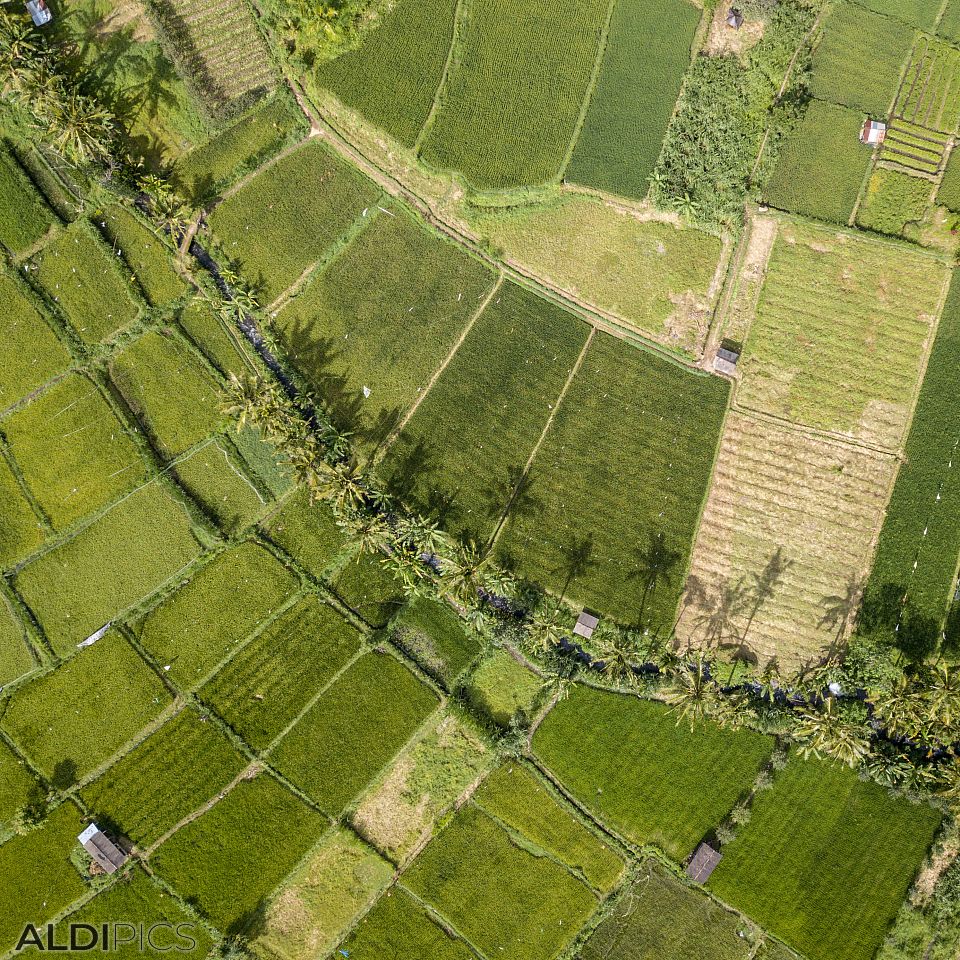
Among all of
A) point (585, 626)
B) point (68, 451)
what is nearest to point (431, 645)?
point (585, 626)

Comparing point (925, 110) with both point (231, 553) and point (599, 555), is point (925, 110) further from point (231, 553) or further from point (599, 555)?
point (231, 553)

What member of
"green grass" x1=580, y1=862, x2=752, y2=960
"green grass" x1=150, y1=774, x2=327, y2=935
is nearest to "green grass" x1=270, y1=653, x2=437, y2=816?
"green grass" x1=150, y1=774, x2=327, y2=935

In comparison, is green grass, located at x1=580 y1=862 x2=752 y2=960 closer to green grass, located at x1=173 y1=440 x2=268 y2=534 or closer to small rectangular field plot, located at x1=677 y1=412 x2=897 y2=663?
small rectangular field plot, located at x1=677 y1=412 x2=897 y2=663

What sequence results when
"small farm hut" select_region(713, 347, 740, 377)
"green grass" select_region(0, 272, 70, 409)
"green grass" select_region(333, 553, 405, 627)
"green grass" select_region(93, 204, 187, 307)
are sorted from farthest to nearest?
1. "small farm hut" select_region(713, 347, 740, 377)
2. "green grass" select_region(333, 553, 405, 627)
3. "green grass" select_region(93, 204, 187, 307)
4. "green grass" select_region(0, 272, 70, 409)

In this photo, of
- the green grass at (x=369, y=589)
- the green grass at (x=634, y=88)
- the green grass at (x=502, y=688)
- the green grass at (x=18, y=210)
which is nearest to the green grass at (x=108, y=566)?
the green grass at (x=369, y=589)

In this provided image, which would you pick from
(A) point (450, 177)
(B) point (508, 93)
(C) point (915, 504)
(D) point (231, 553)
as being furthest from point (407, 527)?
(C) point (915, 504)

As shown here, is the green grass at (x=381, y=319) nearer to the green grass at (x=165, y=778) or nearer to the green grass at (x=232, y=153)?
the green grass at (x=232, y=153)

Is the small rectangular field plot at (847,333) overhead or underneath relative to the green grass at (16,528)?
overhead
